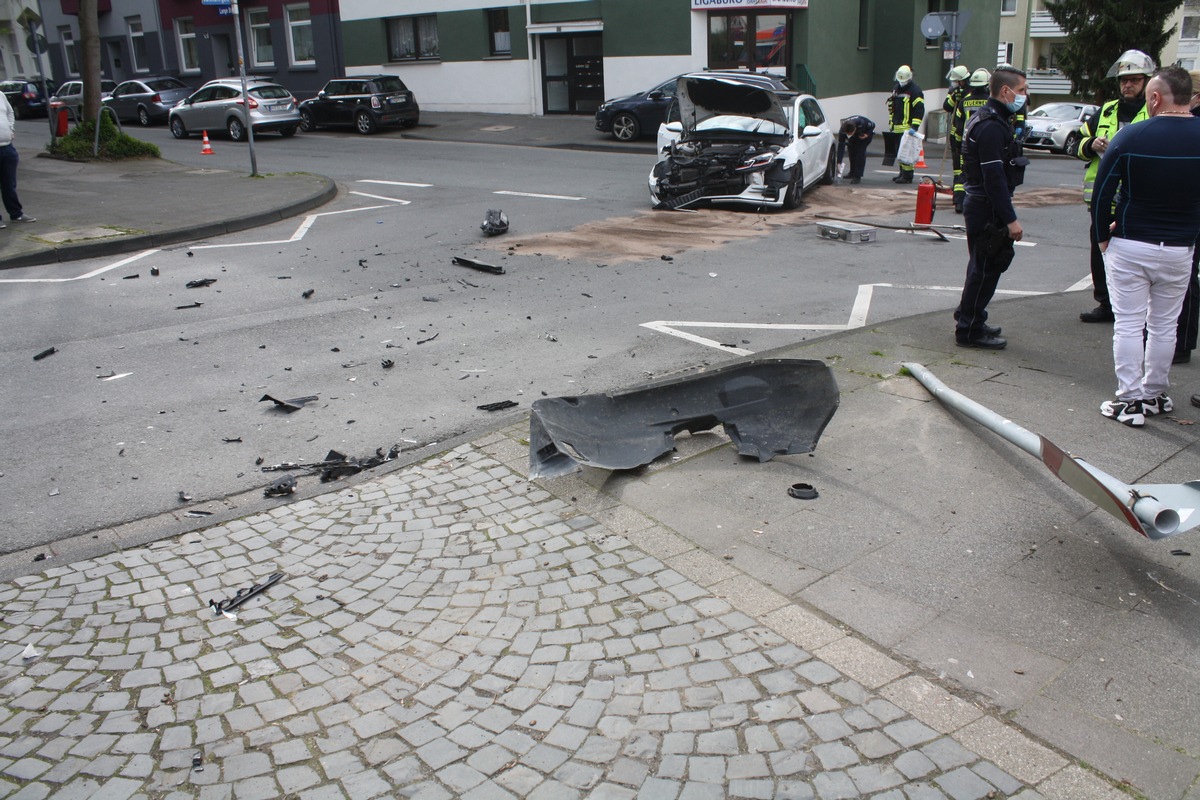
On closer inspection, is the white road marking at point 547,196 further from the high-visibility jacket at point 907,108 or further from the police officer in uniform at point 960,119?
the high-visibility jacket at point 907,108

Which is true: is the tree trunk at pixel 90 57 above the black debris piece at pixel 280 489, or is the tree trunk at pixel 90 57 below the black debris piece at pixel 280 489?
above

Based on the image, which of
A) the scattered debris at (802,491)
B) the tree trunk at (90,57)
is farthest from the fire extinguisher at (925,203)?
the tree trunk at (90,57)

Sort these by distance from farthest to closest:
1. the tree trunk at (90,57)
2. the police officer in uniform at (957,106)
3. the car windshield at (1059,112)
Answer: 1. the car windshield at (1059,112)
2. the tree trunk at (90,57)
3. the police officer in uniform at (957,106)

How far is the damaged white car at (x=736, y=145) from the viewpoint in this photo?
14500mm

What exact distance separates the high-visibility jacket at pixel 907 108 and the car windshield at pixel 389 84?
1591 centimetres

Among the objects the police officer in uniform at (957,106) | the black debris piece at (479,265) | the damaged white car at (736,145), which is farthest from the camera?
the damaged white car at (736,145)

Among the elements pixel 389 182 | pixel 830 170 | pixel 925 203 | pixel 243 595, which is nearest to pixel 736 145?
pixel 830 170

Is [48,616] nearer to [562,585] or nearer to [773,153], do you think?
[562,585]

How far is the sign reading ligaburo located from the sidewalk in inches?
871

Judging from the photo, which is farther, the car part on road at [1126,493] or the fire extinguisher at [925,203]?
the fire extinguisher at [925,203]

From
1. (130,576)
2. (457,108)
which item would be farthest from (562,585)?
(457,108)

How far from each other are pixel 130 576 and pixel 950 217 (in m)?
12.6

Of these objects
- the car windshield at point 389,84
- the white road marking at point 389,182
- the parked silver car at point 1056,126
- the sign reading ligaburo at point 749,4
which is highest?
the sign reading ligaburo at point 749,4

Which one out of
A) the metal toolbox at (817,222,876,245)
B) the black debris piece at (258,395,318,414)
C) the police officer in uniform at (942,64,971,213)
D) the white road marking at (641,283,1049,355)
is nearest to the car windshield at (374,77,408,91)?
the police officer in uniform at (942,64,971,213)
